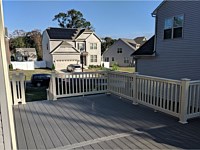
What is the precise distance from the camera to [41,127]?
12.2 feet

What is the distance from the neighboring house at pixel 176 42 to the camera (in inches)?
283

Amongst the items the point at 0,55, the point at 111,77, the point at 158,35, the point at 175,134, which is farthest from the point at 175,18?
the point at 0,55

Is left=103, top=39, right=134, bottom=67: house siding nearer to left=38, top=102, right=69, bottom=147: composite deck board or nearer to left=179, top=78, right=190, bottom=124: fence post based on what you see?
left=179, top=78, right=190, bottom=124: fence post

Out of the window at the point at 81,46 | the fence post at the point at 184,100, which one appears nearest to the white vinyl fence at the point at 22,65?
the window at the point at 81,46

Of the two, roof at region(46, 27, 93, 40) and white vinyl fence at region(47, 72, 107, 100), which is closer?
white vinyl fence at region(47, 72, 107, 100)

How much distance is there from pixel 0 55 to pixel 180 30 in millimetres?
8067

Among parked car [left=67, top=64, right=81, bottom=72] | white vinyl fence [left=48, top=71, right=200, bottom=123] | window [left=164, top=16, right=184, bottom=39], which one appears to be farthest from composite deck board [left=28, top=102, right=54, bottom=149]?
parked car [left=67, top=64, right=81, bottom=72]

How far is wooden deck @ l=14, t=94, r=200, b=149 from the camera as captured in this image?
3008 mm

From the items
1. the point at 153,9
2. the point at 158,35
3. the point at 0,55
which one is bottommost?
the point at 0,55

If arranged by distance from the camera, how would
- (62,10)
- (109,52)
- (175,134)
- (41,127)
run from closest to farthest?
1. (175,134)
2. (41,127)
3. (109,52)
4. (62,10)

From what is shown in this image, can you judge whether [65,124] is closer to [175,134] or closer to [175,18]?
[175,134]

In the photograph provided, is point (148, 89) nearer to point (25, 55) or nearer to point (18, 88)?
point (18, 88)

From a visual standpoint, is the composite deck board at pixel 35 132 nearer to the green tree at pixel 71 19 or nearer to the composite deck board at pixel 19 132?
the composite deck board at pixel 19 132

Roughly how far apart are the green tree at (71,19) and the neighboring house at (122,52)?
1318 cm
